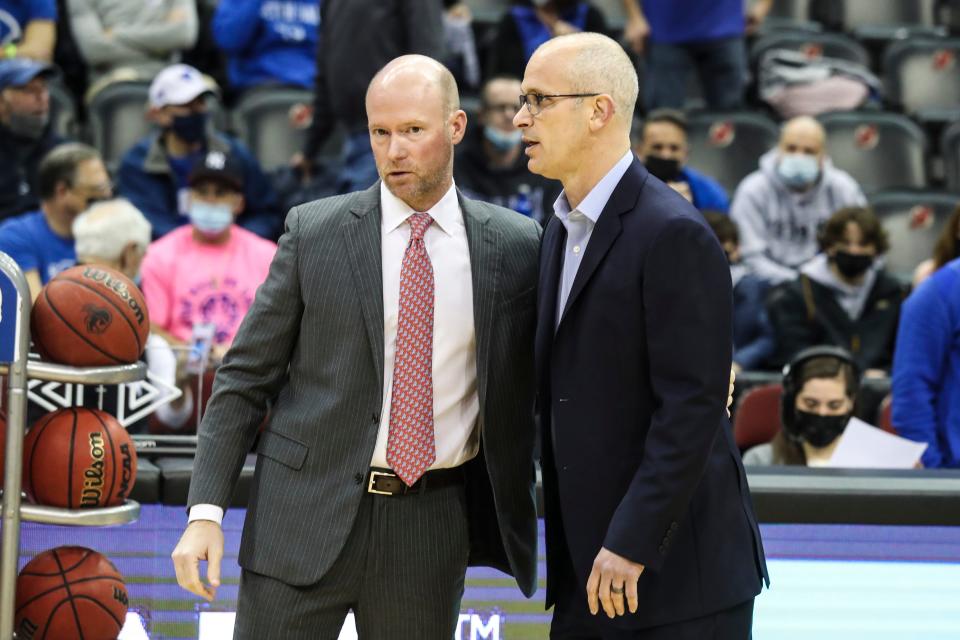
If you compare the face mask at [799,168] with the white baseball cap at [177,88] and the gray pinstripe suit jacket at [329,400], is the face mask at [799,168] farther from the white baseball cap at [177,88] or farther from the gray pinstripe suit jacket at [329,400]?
the gray pinstripe suit jacket at [329,400]

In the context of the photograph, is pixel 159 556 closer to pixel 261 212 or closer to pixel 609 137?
pixel 609 137

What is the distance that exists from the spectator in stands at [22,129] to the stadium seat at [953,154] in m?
5.29

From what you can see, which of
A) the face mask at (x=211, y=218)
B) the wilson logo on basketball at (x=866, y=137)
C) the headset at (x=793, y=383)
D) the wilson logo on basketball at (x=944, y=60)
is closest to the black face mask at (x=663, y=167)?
the headset at (x=793, y=383)

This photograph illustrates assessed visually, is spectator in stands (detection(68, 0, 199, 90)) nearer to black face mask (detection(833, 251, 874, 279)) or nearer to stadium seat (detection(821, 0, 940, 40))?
black face mask (detection(833, 251, 874, 279))

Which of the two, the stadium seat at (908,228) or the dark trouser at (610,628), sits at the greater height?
the stadium seat at (908,228)

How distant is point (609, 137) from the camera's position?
2867 millimetres

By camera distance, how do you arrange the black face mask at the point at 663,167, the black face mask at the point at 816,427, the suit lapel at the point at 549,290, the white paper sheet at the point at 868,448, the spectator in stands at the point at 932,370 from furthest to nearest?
the black face mask at the point at 663,167, the black face mask at the point at 816,427, the spectator in stands at the point at 932,370, the white paper sheet at the point at 868,448, the suit lapel at the point at 549,290

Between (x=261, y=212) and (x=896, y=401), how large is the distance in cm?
359

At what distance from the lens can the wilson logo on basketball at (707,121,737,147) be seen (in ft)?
28.0

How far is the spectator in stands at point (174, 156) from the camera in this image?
713cm

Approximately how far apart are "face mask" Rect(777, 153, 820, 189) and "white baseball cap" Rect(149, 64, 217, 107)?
303 centimetres

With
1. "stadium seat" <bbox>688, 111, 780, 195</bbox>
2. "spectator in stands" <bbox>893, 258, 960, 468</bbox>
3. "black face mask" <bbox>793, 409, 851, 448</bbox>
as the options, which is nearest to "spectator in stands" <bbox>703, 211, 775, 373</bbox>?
"black face mask" <bbox>793, 409, 851, 448</bbox>

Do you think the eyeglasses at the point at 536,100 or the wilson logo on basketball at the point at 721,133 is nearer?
the eyeglasses at the point at 536,100

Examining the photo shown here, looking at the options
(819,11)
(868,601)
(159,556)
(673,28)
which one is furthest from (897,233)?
(159,556)
